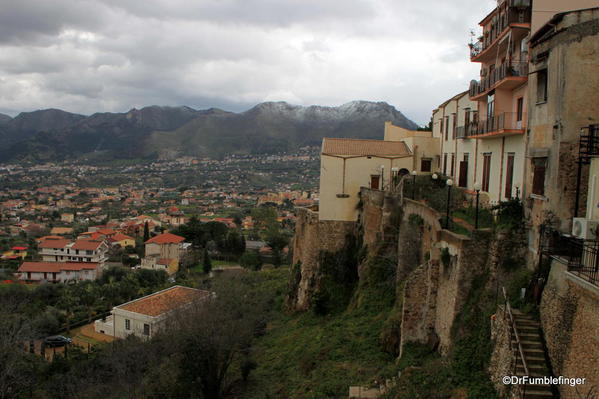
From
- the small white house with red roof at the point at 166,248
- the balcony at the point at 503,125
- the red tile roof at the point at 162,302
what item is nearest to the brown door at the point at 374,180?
the balcony at the point at 503,125

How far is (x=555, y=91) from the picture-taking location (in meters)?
11.0

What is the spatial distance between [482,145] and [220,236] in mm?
52118

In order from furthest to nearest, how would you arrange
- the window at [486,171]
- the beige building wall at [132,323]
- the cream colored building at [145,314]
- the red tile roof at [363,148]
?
1. the beige building wall at [132,323]
2. the cream colored building at [145,314]
3. the red tile roof at [363,148]
4. the window at [486,171]

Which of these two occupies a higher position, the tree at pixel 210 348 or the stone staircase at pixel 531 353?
the stone staircase at pixel 531 353

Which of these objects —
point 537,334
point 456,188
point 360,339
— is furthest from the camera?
point 456,188

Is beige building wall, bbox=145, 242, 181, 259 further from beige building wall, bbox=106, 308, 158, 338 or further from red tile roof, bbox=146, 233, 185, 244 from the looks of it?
beige building wall, bbox=106, 308, 158, 338

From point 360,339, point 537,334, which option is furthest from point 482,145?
point 537,334

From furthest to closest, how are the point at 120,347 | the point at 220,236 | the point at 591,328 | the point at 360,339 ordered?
the point at 220,236
the point at 120,347
the point at 360,339
the point at 591,328

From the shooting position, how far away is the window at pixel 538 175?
1163 cm

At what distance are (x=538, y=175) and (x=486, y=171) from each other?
595 cm

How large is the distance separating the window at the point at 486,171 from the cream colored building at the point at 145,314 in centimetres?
1870

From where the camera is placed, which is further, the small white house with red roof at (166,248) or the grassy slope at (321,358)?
the small white house with red roof at (166,248)

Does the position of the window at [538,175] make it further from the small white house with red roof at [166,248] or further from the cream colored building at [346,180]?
the small white house with red roof at [166,248]

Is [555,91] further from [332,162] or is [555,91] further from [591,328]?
[332,162]
